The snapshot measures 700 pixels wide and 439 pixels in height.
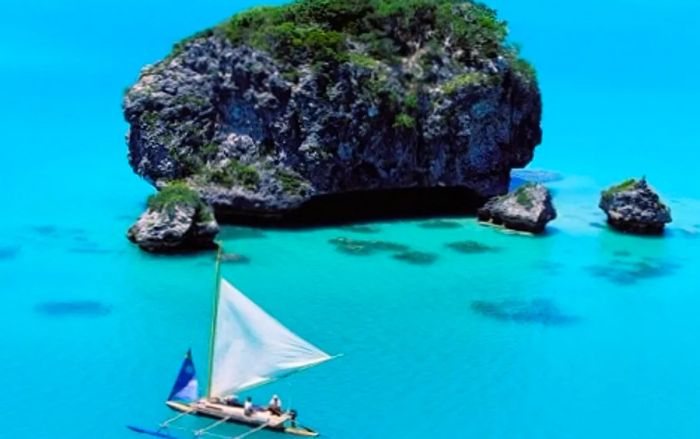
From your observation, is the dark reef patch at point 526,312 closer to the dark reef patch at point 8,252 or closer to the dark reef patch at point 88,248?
the dark reef patch at point 88,248

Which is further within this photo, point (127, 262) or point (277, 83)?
point (277, 83)

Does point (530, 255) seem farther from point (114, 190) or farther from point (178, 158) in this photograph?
point (114, 190)

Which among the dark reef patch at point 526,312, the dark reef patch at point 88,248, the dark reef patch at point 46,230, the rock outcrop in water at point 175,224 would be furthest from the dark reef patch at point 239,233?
the dark reef patch at point 526,312

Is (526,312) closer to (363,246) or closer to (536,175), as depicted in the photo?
(363,246)

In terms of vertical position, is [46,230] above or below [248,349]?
above

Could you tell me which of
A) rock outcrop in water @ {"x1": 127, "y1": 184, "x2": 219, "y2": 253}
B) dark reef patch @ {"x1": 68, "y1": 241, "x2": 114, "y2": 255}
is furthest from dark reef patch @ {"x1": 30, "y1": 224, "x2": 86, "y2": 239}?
rock outcrop in water @ {"x1": 127, "y1": 184, "x2": 219, "y2": 253}

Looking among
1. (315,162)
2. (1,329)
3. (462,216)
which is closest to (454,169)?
(462,216)

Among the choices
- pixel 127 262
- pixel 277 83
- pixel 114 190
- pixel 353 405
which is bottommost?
pixel 353 405

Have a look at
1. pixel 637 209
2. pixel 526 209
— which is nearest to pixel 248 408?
pixel 526 209
